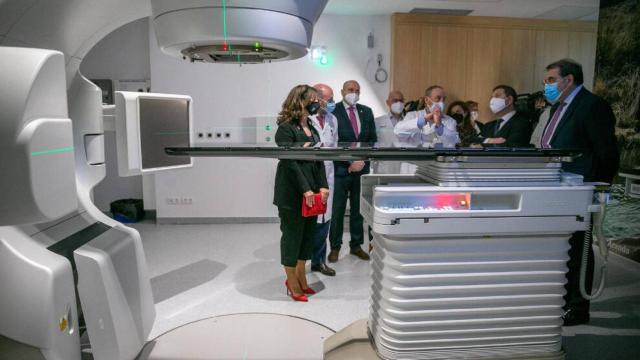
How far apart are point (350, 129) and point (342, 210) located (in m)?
0.71

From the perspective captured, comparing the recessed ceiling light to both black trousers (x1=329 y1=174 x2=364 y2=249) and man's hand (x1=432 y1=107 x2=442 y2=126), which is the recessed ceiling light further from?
man's hand (x1=432 y1=107 x2=442 y2=126)

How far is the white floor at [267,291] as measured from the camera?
7.88 feet

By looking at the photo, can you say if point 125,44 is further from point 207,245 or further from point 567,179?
point 567,179

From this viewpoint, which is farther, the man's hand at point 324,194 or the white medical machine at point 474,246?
the man's hand at point 324,194

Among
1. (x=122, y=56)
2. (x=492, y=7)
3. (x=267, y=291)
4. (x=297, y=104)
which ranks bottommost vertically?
(x=267, y=291)

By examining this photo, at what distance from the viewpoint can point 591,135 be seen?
94.3 inches

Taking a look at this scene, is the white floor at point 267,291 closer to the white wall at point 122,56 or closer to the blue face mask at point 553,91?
the blue face mask at point 553,91

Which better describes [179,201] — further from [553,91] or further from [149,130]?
[553,91]

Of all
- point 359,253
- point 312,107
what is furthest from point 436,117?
point 359,253

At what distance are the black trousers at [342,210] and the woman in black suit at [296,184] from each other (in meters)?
0.85

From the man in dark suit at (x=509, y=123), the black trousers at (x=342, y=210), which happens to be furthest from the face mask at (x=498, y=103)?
the black trousers at (x=342, y=210)

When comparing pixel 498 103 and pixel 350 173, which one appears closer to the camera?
pixel 498 103

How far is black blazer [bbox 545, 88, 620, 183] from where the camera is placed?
93.4 inches

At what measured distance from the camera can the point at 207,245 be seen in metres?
4.15
